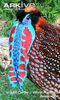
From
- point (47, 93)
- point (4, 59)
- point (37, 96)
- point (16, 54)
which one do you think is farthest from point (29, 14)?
point (4, 59)

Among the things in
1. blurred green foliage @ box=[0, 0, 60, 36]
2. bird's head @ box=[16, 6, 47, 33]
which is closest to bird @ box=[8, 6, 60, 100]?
bird's head @ box=[16, 6, 47, 33]

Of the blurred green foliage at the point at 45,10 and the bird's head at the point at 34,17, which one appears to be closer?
the bird's head at the point at 34,17

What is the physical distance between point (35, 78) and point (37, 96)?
2.68 feet

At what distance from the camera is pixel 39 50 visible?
2.26 m

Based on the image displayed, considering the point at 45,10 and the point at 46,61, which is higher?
the point at 46,61

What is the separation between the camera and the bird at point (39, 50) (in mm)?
2254

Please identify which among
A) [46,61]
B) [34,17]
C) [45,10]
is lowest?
[45,10]

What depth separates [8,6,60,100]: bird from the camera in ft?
7.39

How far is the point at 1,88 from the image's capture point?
325 cm

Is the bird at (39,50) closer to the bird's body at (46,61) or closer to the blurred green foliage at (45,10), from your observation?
the bird's body at (46,61)

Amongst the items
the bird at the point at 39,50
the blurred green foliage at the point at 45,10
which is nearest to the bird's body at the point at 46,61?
the bird at the point at 39,50

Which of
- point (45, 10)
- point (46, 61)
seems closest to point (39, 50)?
point (46, 61)

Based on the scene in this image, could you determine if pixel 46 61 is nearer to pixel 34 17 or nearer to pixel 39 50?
pixel 39 50

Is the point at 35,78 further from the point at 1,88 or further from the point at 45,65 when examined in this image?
the point at 1,88
